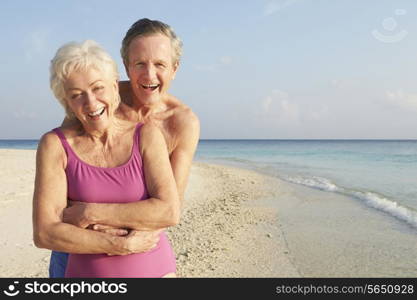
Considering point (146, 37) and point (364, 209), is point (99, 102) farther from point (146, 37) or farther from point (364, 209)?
point (364, 209)

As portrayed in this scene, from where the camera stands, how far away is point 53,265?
326cm

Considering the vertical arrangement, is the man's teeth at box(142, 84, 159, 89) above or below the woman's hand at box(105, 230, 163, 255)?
above

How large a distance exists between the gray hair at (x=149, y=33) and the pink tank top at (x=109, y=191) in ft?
2.66

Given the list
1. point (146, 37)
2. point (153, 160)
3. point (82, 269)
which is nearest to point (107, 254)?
point (82, 269)

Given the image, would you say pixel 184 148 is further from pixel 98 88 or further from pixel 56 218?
pixel 56 218

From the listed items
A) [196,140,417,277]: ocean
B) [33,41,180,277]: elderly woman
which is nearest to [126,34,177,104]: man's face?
[33,41,180,277]: elderly woman

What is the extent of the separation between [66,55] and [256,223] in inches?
333

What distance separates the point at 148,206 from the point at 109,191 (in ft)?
0.76

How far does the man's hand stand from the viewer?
2281 mm

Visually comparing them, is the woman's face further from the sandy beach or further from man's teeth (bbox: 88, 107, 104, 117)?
the sandy beach

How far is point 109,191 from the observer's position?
2.35 m

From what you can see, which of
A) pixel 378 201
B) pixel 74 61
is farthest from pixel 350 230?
pixel 74 61

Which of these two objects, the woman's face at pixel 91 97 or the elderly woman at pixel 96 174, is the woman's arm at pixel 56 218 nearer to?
the elderly woman at pixel 96 174

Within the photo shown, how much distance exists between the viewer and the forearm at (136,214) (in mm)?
2295
